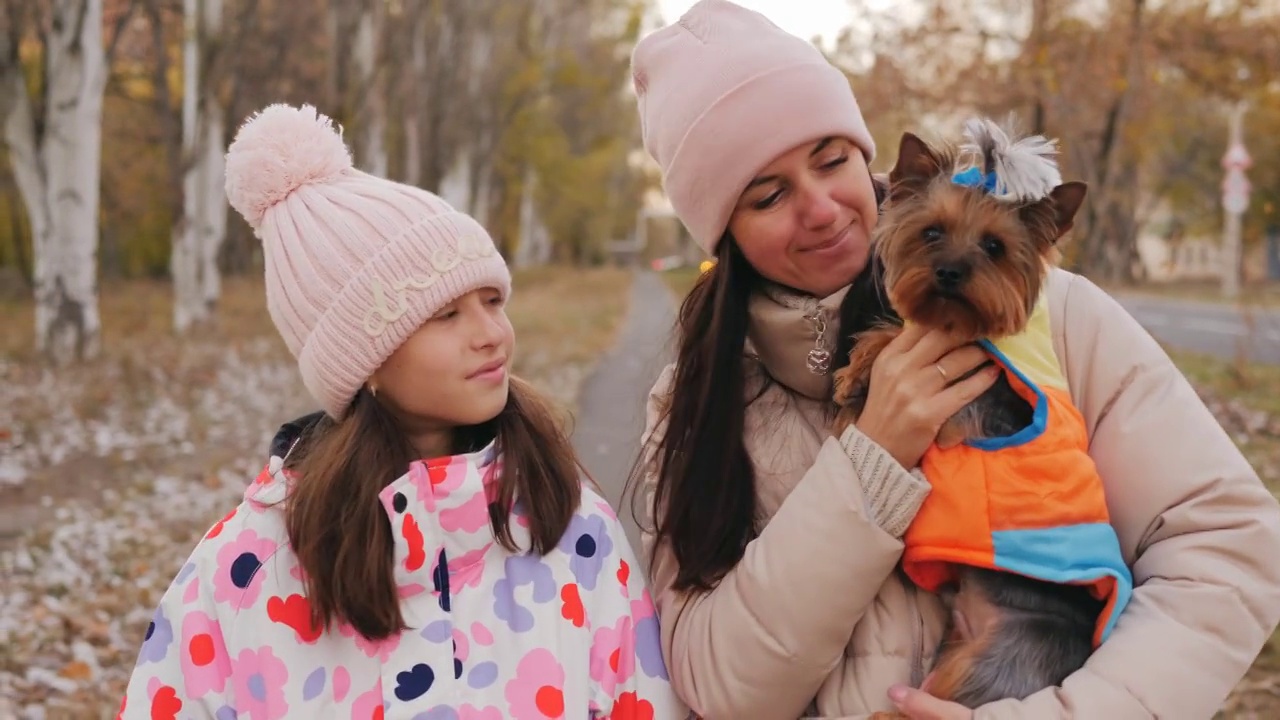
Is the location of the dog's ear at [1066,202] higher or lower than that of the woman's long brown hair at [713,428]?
higher

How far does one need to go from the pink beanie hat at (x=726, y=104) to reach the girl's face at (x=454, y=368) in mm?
597

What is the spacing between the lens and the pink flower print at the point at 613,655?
8.34 ft

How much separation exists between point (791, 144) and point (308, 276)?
1191mm

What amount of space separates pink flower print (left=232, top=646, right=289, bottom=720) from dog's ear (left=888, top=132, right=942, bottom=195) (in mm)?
1754

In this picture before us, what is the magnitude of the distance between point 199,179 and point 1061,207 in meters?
21.1

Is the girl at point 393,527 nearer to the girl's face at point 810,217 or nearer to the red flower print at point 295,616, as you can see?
the red flower print at point 295,616

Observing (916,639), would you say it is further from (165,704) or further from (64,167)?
(64,167)

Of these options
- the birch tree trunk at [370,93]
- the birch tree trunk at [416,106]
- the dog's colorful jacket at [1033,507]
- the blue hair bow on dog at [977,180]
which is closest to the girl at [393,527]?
the dog's colorful jacket at [1033,507]

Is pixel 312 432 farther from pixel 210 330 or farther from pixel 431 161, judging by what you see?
pixel 431 161

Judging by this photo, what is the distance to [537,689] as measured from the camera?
2461mm

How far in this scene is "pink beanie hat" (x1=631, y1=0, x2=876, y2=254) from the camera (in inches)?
104

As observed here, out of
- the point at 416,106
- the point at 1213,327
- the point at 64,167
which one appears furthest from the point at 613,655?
the point at 416,106

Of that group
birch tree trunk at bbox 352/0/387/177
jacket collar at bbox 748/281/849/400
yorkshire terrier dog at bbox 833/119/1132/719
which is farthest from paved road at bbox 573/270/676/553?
birch tree trunk at bbox 352/0/387/177

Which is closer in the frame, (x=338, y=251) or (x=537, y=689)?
(x=537, y=689)
